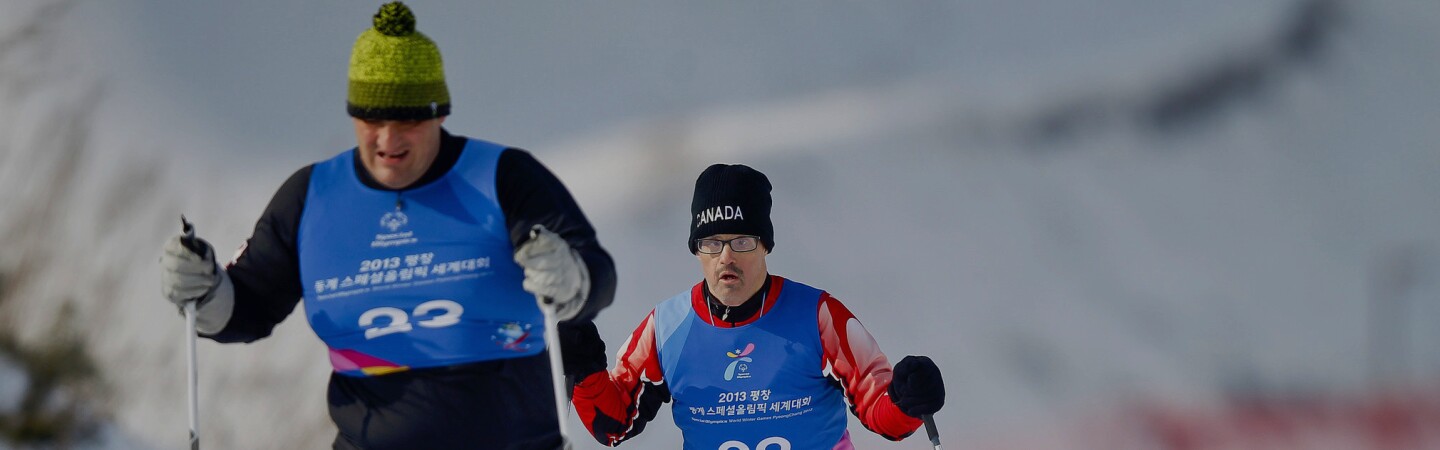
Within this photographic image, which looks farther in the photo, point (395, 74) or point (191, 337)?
point (191, 337)

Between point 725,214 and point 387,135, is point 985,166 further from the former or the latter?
point 387,135

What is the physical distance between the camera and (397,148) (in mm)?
2502

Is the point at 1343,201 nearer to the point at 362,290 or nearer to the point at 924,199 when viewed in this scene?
the point at 924,199

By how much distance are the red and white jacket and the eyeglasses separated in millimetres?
115

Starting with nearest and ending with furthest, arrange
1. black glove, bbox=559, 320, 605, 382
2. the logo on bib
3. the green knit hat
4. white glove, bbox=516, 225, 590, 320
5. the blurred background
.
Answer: white glove, bbox=516, 225, 590, 320
the green knit hat
the logo on bib
black glove, bbox=559, 320, 605, 382
the blurred background

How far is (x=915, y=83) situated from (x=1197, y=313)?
1228 millimetres

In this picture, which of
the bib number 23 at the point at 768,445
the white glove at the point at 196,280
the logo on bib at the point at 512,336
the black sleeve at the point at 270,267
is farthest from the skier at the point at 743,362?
the white glove at the point at 196,280

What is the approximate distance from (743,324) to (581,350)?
20.0 inches

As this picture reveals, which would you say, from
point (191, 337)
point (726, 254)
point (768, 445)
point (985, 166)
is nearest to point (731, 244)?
point (726, 254)

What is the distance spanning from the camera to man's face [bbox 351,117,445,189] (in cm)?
249

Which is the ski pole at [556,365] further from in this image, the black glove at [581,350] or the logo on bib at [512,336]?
the black glove at [581,350]

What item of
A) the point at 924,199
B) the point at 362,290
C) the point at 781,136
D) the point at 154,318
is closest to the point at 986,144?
the point at 924,199

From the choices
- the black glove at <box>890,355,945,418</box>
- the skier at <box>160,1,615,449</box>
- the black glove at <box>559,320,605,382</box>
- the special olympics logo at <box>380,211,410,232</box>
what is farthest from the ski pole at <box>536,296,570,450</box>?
the black glove at <box>890,355,945,418</box>

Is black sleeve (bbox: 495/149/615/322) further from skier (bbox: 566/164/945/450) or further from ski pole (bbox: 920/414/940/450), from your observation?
ski pole (bbox: 920/414/940/450)
